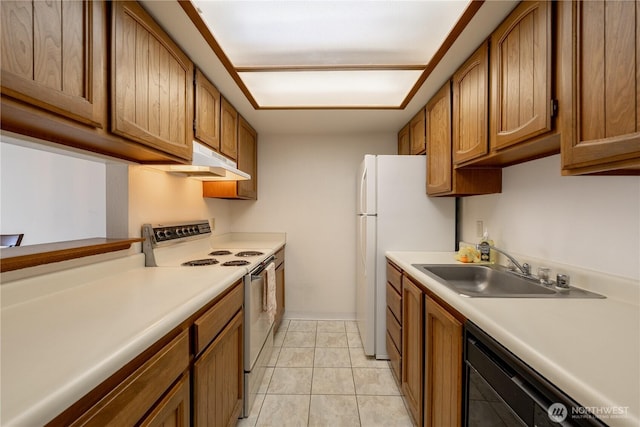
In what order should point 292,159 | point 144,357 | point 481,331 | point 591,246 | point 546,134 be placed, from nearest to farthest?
point 144,357
point 481,331
point 546,134
point 591,246
point 292,159

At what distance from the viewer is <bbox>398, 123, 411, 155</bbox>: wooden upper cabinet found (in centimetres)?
276

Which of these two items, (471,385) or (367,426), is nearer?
(471,385)

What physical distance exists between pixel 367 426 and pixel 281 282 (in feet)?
5.17

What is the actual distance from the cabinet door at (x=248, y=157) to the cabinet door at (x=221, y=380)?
140 cm

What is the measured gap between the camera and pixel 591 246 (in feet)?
3.92

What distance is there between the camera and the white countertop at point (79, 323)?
509 mm

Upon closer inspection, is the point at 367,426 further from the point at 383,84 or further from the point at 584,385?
the point at 383,84

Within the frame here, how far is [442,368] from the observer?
48.1 inches

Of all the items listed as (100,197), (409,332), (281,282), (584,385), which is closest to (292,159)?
(281,282)

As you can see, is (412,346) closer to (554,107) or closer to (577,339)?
(577,339)

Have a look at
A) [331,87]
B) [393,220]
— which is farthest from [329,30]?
[393,220]

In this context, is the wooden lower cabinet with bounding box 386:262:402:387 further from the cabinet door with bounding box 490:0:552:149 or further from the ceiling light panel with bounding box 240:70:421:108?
the ceiling light panel with bounding box 240:70:421:108

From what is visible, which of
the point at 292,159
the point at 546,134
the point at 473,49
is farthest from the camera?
the point at 292,159

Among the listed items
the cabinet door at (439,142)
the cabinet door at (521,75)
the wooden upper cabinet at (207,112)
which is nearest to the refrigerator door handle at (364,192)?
the cabinet door at (439,142)
